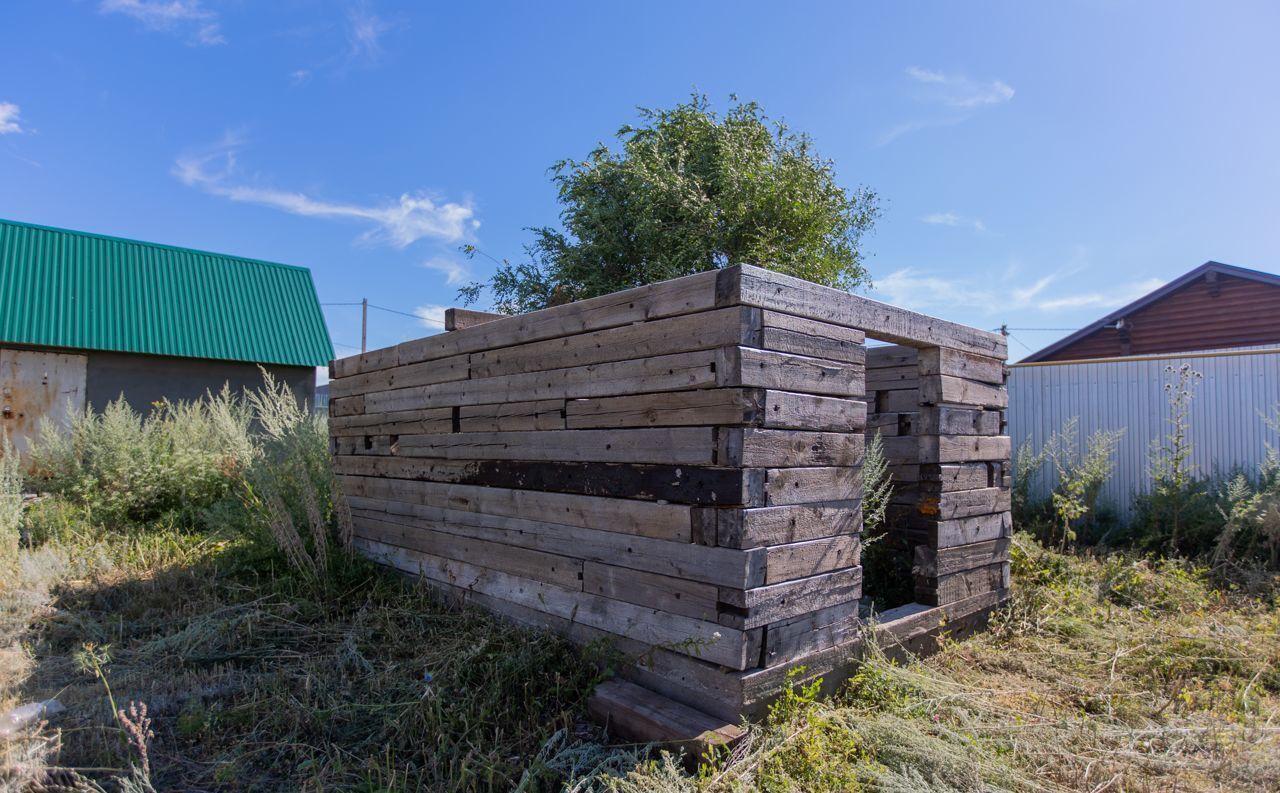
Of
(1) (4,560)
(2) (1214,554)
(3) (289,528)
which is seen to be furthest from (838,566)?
(1) (4,560)

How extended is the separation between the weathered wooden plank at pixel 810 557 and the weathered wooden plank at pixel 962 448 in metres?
1.16

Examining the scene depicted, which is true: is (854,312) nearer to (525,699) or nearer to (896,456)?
(896,456)

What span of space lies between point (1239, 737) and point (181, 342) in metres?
15.3

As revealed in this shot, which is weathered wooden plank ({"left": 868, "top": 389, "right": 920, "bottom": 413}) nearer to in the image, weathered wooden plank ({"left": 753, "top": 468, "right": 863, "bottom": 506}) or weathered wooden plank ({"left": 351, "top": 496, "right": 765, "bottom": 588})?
weathered wooden plank ({"left": 753, "top": 468, "right": 863, "bottom": 506})

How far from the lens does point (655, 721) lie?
3074 mm

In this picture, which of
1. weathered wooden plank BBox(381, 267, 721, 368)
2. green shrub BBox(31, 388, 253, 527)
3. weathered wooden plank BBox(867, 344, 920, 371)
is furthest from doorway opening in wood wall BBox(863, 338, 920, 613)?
green shrub BBox(31, 388, 253, 527)

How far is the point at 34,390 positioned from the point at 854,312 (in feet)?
45.6

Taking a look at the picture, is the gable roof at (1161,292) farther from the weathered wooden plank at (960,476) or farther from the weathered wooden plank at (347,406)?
the weathered wooden plank at (347,406)

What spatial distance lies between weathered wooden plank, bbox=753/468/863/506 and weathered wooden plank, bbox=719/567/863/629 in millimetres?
369

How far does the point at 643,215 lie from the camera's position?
35.4ft

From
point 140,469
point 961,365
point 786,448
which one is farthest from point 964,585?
point 140,469

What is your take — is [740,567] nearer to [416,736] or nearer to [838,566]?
[838,566]

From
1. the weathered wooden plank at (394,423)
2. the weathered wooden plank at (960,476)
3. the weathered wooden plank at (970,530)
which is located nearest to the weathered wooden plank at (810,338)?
the weathered wooden plank at (960,476)

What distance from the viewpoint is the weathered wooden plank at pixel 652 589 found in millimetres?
3207
